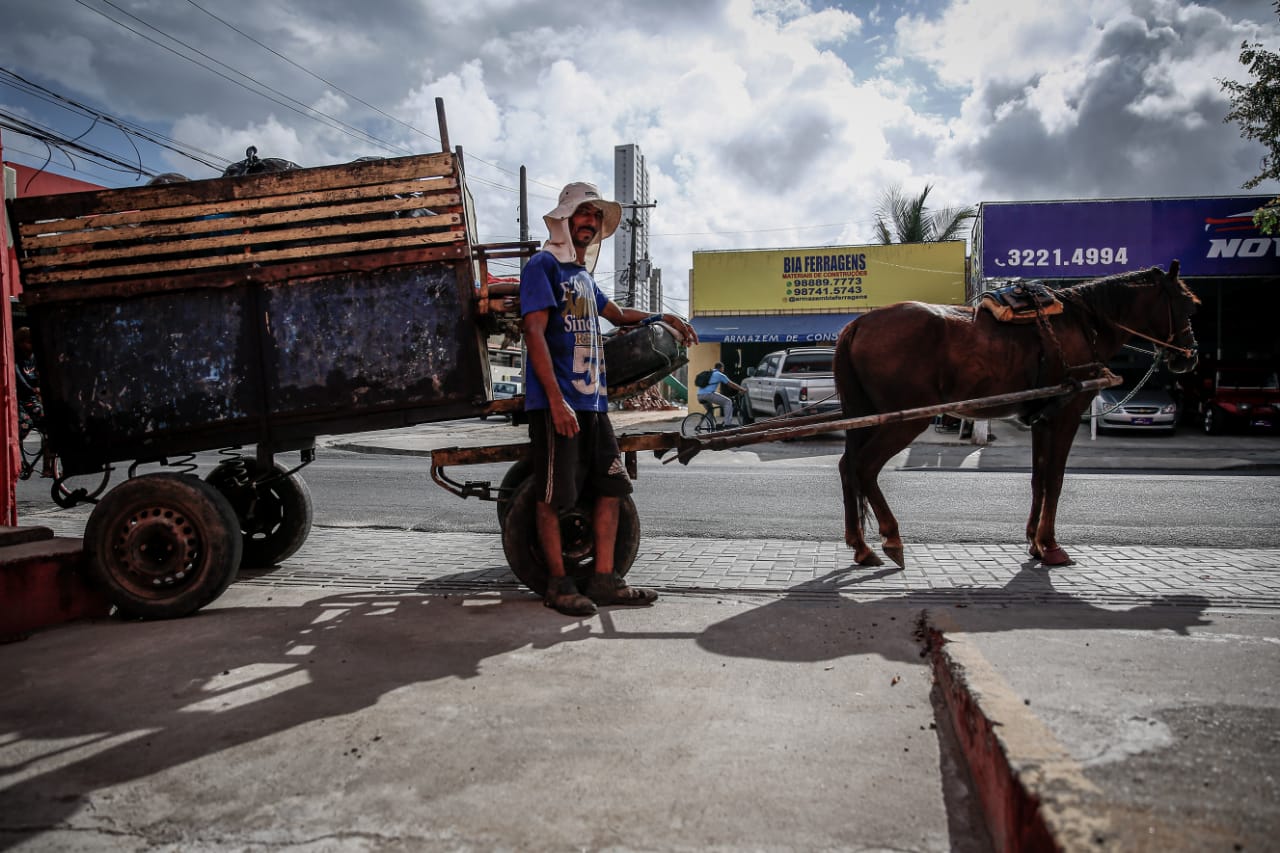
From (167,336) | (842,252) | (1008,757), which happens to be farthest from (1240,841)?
(842,252)

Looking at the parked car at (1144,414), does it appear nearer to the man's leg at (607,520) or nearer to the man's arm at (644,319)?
the man's arm at (644,319)

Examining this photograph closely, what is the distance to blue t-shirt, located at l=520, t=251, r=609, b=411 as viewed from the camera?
13.9ft

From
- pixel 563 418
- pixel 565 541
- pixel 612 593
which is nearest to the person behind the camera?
pixel 563 418

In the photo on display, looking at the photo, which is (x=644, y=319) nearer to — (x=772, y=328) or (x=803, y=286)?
(x=772, y=328)

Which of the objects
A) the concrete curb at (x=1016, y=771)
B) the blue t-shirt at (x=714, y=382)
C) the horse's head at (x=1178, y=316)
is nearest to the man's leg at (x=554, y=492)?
the concrete curb at (x=1016, y=771)

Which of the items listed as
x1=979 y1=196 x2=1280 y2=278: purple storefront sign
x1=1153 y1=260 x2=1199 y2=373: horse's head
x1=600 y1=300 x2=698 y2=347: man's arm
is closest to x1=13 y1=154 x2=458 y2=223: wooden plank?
x1=600 y1=300 x2=698 y2=347: man's arm

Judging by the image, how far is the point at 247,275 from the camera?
4332mm

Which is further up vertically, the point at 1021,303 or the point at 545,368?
the point at 1021,303

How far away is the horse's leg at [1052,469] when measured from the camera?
5.48m

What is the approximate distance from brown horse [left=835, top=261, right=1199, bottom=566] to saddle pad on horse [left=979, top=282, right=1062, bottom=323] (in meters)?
0.07

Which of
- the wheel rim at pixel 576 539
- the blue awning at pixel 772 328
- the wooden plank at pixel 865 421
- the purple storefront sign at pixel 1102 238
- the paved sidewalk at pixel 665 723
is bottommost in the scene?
the paved sidewalk at pixel 665 723

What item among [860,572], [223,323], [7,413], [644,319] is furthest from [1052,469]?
[7,413]

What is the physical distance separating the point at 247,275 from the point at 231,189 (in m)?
0.44

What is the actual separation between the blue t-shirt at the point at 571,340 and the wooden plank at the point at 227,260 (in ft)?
1.83
